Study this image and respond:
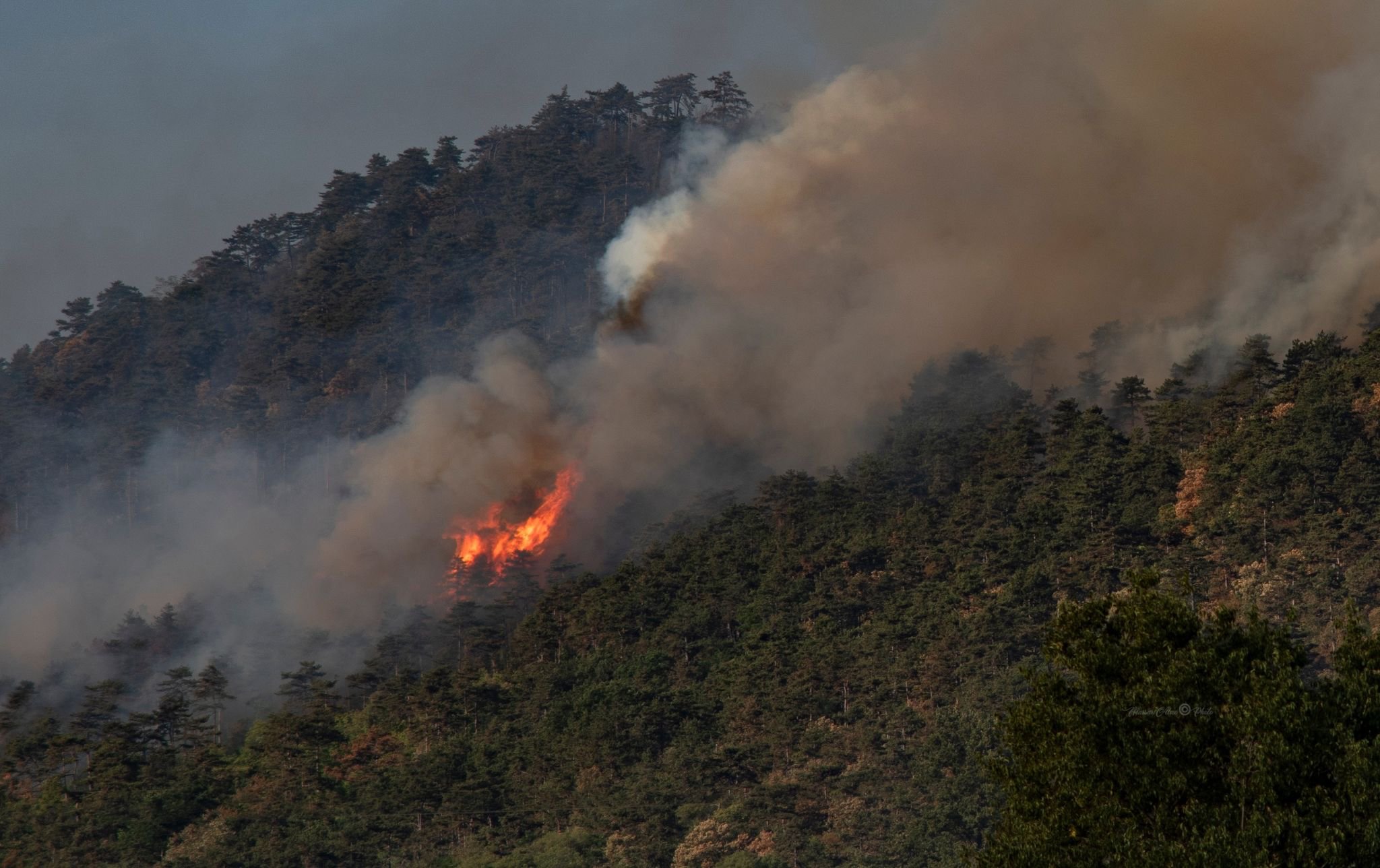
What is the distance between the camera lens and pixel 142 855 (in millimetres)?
79875

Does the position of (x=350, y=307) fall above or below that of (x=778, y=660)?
above

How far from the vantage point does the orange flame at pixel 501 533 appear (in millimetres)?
101688

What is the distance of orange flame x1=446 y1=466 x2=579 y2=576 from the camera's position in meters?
102

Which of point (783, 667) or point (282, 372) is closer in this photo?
point (783, 667)

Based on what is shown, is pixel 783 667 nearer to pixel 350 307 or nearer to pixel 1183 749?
pixel 1183 749

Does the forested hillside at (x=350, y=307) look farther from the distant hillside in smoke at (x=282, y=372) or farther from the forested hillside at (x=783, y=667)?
the forested hillside at (x=783, y=667)

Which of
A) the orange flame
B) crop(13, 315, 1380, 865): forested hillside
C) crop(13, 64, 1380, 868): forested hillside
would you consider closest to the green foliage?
crop(13, 64, 1380, 868): forested hillside

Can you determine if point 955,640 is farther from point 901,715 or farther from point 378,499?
point 378,499

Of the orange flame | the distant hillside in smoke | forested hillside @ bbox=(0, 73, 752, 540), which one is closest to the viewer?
the orange flame

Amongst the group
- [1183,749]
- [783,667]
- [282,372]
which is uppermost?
[282,372]

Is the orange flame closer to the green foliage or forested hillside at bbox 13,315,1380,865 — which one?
forested hillside at bbox 13,315,1380,865

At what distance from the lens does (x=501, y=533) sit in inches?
4026

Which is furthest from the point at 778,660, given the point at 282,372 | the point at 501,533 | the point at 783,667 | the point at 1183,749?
the point at 282,372

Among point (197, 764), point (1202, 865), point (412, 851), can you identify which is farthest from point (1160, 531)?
point (1202, 865)
